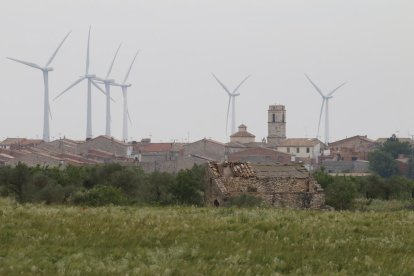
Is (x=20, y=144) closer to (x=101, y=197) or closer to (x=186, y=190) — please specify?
(x=186, y=190)

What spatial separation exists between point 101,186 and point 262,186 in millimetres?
7910

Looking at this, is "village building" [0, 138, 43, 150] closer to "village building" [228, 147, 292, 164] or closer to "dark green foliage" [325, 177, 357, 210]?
"village building" [228, 147, 292, 164]

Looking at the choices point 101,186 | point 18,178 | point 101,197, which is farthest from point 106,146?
point 101,197

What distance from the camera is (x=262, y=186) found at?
43438 mm

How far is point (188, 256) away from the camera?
1280cm

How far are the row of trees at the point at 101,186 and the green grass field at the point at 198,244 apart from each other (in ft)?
66.8

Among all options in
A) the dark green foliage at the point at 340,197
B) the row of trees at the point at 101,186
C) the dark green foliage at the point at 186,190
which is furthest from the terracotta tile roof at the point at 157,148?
the dark green foliage at the point at 340,197

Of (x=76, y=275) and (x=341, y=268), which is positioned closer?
(x=76, y=275)

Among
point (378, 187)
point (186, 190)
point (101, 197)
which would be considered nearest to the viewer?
point (101, 197)

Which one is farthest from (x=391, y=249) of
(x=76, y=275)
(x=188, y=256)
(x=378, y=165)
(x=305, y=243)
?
(x=378, y=165)

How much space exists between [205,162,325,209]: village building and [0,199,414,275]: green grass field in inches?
939

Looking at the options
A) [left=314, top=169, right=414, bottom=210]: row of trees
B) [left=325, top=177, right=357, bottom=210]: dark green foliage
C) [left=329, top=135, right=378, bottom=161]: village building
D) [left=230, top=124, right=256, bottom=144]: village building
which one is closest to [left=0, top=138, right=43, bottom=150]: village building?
[left=230, top=124, right=256, bottom=144]: village building

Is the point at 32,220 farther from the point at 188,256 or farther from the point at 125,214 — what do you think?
the point at 188,256

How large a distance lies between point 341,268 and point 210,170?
101ft
